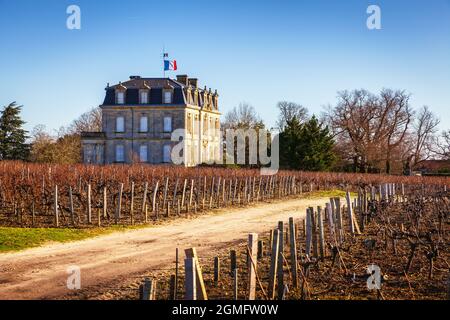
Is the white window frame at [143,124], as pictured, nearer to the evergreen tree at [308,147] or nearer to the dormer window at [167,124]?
the dormer window at [167,124]

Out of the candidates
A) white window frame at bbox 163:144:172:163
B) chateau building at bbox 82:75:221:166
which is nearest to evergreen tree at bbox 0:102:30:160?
chateau building at bbox 82:75:221:166

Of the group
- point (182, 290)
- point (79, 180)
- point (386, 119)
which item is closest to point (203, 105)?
point (386, 119)

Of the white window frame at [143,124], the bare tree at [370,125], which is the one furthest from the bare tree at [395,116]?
the white window frame at [143,124]

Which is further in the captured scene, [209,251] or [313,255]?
[209,251]

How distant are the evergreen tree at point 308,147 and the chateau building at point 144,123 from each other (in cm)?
1115

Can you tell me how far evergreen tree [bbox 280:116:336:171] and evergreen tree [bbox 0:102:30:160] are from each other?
90.1 feet

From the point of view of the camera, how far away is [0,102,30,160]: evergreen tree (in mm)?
56969

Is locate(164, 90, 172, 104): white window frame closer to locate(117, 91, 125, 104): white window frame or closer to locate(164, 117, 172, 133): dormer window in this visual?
locate(164, 117, 172, 133): dormer window

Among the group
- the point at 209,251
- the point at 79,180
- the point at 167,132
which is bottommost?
the point at 209,251

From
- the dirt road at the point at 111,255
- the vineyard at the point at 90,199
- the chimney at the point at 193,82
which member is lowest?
the dirt road at the point at 111,255

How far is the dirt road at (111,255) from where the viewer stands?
408 inches

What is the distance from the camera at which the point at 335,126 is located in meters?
63.1

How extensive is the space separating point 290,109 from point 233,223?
2306 inches

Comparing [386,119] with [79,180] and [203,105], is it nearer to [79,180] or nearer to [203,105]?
[203,105]
